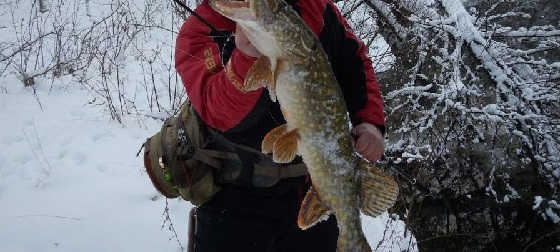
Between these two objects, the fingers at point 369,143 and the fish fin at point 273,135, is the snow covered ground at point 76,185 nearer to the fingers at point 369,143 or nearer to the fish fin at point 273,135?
the fingers at point 369,143

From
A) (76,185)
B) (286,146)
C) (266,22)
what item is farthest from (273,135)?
(76,185)

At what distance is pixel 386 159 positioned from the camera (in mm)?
3535

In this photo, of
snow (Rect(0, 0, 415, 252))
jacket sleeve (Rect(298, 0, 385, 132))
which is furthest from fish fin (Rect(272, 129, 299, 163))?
snow (Rect(0, 0, 415, 252))

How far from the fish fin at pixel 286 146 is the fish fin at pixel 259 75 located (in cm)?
21

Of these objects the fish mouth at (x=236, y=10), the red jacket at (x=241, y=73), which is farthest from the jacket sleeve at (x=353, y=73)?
the fish mouth at (x=236, y=10)

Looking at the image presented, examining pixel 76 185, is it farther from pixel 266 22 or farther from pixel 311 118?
pixel 266 22

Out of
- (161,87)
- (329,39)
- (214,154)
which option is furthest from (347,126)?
(161,87)

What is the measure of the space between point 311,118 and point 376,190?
15.0 inches

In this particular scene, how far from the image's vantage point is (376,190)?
4.85 ft

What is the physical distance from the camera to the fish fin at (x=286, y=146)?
132 cm

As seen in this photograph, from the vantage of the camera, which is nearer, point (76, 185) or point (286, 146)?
point (286, 146)

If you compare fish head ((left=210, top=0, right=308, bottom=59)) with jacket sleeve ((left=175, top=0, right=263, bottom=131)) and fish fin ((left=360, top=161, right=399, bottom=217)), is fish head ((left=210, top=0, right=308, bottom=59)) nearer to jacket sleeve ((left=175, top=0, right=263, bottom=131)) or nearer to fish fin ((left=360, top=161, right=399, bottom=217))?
jacket sleeve ((left=175, top=0, right=263, bottom=131))

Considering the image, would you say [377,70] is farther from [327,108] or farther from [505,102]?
[327,108]

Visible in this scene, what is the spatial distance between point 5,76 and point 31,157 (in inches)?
92.5
